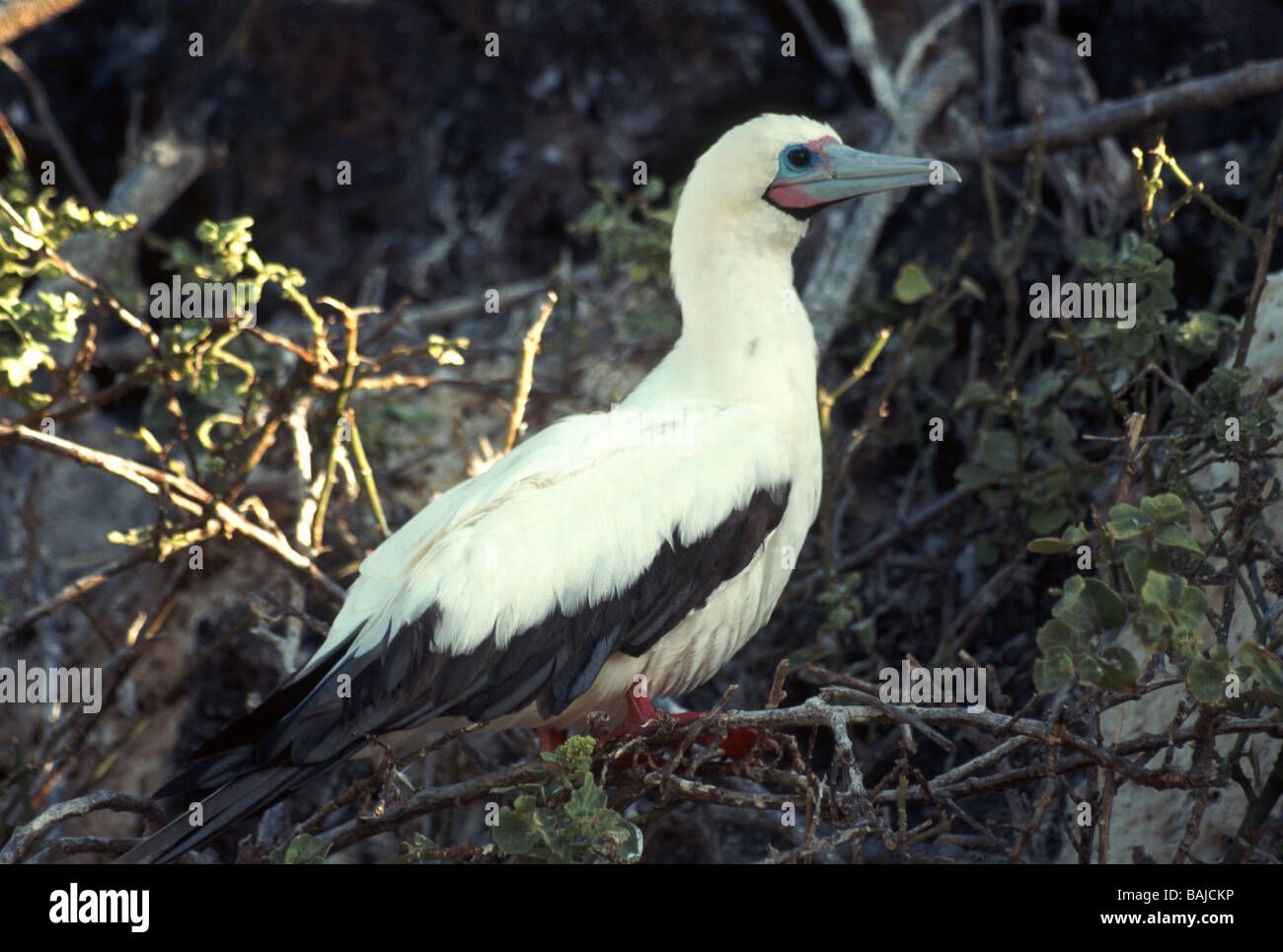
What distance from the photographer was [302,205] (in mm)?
6938

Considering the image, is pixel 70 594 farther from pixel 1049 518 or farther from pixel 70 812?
pixel 1049 518

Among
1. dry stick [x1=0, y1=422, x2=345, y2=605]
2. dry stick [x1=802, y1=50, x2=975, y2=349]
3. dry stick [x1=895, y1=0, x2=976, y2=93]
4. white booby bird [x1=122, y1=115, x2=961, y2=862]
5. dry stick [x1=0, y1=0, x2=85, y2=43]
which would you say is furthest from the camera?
dry stick [x1=895, y1=0, x2=976, y2=93]

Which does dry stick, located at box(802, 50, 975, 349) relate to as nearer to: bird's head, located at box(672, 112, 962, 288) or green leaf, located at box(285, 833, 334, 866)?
bird's head, located at box(672, 112, 962, 288)

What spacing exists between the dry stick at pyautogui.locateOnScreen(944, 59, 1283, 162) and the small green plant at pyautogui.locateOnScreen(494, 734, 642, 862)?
9.07 feet

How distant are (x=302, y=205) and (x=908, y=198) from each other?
2.75 m

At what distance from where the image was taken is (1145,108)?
498 cm

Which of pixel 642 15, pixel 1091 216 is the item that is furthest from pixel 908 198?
pixel 642 15

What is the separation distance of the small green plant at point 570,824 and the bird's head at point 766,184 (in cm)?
165

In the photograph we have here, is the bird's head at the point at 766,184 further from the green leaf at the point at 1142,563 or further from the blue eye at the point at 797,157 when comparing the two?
the green leaf at the point at 1142,563

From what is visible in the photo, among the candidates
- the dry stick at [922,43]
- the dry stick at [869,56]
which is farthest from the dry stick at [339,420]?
the dry stick at [922,43]

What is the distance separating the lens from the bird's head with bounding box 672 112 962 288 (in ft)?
13.2

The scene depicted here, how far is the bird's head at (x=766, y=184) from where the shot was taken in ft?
13.2

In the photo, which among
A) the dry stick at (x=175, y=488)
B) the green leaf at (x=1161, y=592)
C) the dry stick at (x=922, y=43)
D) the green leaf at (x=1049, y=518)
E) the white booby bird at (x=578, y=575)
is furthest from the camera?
the dry stick at (x=922, y=43)

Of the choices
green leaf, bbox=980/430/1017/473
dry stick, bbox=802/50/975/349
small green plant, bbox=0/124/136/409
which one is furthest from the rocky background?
small green plant, bbox=0/124/136/409
